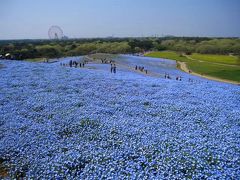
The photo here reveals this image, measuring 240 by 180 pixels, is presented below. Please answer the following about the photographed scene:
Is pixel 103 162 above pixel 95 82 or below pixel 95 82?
below

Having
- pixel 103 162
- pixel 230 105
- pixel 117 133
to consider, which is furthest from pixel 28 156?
pixel 230 105

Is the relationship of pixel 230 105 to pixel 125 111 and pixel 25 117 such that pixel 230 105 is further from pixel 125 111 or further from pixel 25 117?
pixel 25 117

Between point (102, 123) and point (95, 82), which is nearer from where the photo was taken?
point (102, 123)

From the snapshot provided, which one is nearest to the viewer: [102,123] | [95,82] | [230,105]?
[102,123]

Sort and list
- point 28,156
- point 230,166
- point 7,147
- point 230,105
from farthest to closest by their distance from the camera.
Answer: point 230,105 < point 7,147 < point 28,156 < point 230,166

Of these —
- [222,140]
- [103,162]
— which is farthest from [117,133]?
[222,140]

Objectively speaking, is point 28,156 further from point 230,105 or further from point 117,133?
point 230,105
